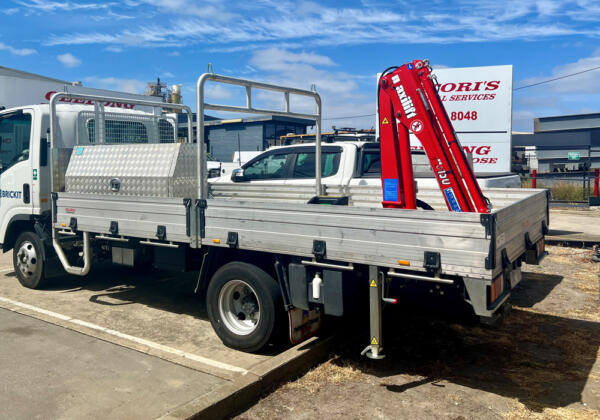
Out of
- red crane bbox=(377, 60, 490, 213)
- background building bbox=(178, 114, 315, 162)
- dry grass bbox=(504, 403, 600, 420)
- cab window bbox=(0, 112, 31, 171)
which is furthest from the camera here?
background building bbox=(178, 114, 315, 162)

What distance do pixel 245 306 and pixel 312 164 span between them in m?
3.95

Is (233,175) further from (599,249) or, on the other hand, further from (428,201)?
(599,249)

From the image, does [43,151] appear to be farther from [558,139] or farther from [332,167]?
[558,139]

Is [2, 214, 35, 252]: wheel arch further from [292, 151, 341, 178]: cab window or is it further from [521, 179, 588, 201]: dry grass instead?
[521, 179, 588, 201]: dry grass

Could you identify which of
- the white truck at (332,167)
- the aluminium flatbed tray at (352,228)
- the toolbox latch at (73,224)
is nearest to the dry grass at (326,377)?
the aluminium flatbed tray at (352,228)

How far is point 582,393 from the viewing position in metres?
4.16

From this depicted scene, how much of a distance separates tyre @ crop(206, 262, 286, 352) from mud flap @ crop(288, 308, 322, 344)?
11 centimetres

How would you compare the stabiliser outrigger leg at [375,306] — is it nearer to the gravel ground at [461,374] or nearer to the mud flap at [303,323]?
the gravel ground at [461,374]

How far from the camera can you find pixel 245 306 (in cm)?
502

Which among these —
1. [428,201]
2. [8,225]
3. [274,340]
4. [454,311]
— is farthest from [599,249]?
[8,225]

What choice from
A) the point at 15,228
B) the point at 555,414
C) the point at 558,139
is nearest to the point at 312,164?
the point at 15,228

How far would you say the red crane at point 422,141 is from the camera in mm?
4883

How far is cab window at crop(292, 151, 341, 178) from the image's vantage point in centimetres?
834

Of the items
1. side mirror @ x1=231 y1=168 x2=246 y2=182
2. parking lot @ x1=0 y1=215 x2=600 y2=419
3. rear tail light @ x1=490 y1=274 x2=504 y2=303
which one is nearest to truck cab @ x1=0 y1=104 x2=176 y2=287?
parking lot @ x1=0 y1=215 x2=600 y2=419
